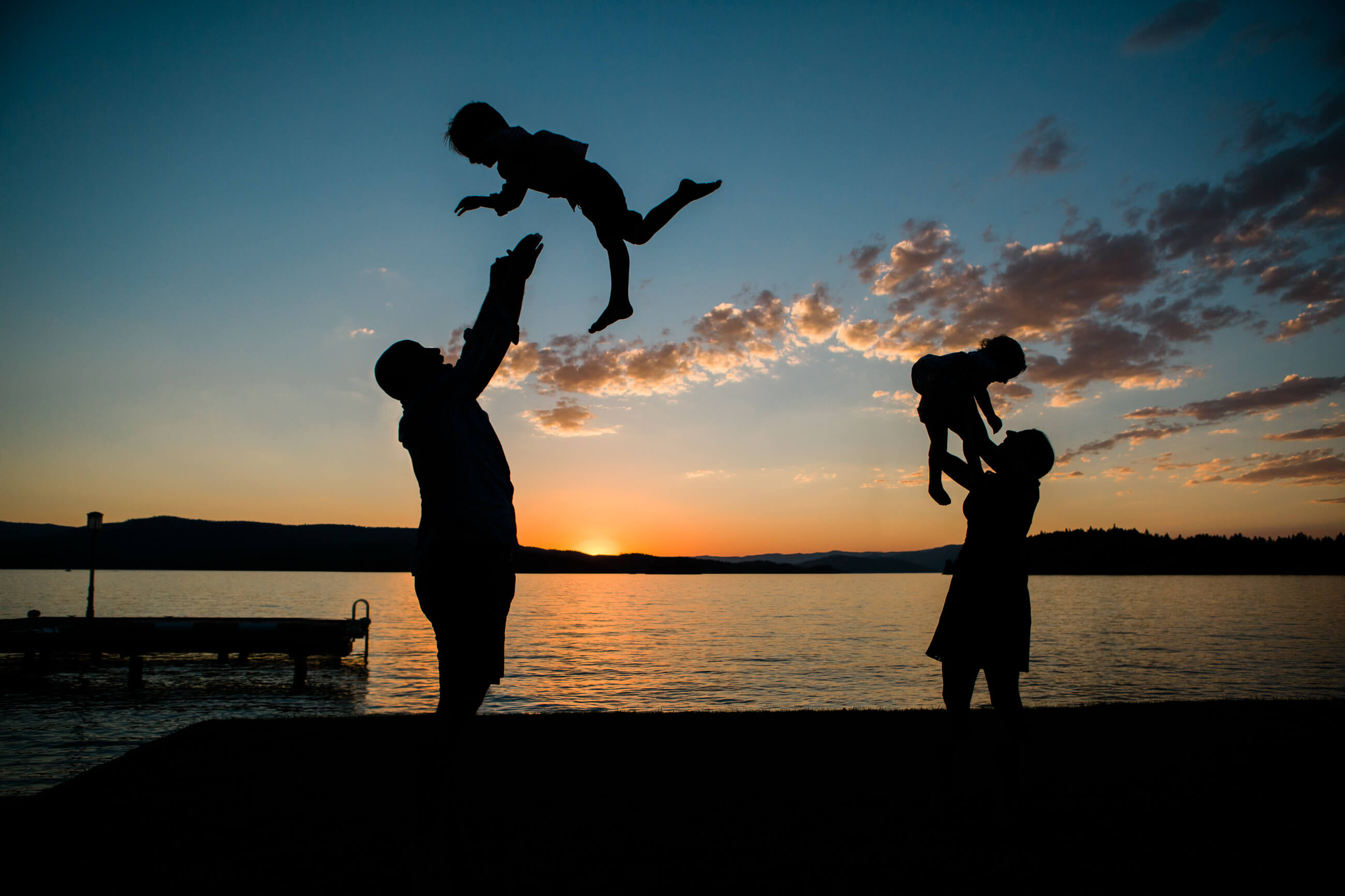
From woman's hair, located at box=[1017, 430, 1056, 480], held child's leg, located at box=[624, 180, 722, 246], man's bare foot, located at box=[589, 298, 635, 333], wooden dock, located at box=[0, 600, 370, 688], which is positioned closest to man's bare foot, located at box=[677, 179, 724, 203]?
held child's leg, located at box=[624, 180, 722, 246]

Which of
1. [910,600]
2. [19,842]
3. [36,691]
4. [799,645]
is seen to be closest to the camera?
[19,842]

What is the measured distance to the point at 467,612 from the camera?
2.69 metres

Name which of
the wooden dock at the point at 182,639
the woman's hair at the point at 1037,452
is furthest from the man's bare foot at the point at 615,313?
the wooden dock at the point at 182,639

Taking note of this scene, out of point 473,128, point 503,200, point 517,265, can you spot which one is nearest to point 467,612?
point 517,265

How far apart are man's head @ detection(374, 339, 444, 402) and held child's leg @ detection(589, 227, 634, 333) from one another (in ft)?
2.99

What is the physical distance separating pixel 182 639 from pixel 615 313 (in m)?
21.5

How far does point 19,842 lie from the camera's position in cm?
376

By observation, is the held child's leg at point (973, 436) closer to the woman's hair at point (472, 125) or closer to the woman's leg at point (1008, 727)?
the woman's leg at point (1008, 727)

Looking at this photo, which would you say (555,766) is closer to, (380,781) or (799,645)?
(380,781)

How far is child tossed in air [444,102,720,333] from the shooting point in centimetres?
312

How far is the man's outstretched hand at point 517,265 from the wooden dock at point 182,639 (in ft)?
63.6

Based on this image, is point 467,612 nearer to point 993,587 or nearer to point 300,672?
point 993,587

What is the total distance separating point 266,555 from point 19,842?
754 feet

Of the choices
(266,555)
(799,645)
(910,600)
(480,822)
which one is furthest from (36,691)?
(266,555)
